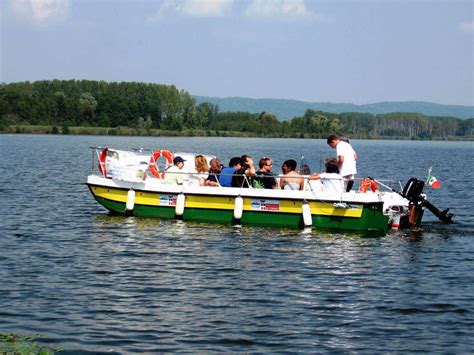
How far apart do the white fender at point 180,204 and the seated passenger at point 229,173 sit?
3.65 ft

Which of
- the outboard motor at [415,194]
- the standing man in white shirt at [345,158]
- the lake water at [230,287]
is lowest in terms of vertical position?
the lake water at [230,287]

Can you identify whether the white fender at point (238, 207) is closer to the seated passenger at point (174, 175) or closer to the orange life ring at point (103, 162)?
the seated passenger at point (174, 175)

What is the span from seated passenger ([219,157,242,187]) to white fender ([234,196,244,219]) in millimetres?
565

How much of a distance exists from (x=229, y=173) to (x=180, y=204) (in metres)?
1.57

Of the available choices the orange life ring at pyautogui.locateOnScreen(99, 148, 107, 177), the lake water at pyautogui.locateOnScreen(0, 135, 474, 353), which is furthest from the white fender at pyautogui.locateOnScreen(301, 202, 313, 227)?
the orange life ring at pyautogui.locateOnScreen(99, 148, 107, 177)

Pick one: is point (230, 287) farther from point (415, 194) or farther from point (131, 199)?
point (131, 199)

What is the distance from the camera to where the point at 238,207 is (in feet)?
74.1

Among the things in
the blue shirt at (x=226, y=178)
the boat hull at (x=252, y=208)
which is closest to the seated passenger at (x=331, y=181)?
the boat hull at (x=252, y=208)

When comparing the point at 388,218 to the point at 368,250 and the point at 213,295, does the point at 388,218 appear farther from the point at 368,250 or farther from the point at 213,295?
the point at 213,295

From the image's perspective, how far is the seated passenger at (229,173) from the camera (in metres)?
22.9

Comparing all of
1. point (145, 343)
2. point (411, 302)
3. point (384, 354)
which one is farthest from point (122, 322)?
point (411, 302)

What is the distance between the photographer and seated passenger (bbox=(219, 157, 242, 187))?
22.9m

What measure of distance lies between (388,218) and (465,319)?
831cm

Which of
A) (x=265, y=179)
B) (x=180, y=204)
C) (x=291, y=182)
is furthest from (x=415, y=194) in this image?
(x=180, y=204)
